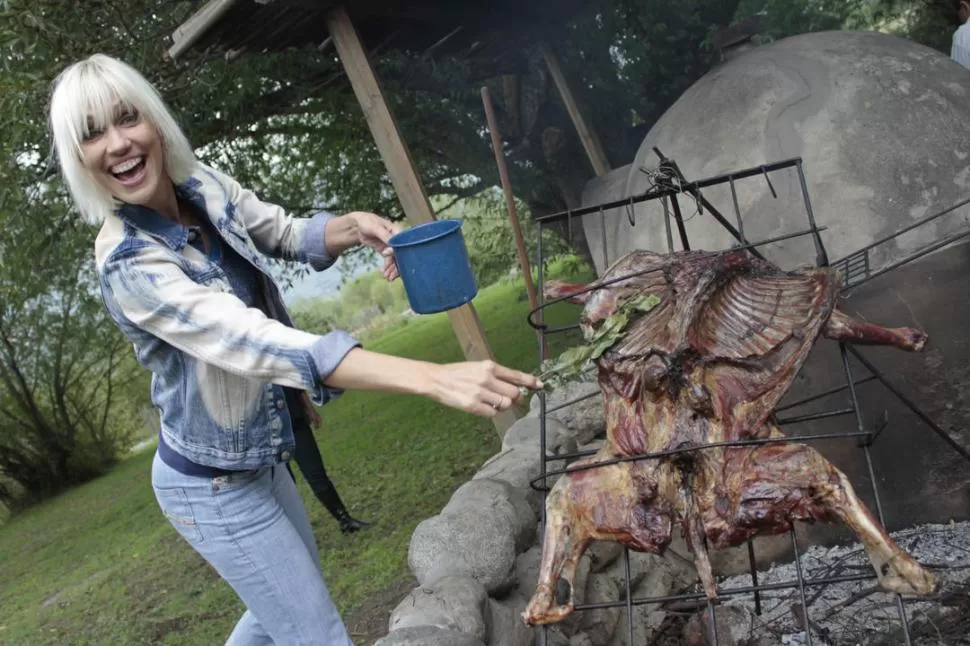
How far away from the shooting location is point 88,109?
6.63 ft

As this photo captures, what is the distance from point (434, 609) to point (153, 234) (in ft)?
4.48

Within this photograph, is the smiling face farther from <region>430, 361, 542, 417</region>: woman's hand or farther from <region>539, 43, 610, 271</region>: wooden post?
<region>539, 43, 610, 271</region>: wooden post

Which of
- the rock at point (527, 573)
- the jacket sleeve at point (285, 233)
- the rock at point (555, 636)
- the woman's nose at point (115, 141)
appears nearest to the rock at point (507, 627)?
the rock at point (555, 636)

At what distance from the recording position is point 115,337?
→ 1161 centimetres

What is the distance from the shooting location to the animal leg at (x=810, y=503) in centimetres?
193

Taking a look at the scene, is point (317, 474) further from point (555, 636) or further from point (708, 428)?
point (708, 428)

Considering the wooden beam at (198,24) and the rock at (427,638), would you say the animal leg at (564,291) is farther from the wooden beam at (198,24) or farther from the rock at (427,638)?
the wooden beam at (198,24)

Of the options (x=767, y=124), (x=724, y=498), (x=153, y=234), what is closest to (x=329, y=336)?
(x=153, y=234)

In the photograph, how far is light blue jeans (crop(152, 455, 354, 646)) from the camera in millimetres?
2219

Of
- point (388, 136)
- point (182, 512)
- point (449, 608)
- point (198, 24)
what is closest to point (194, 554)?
point (388, 136)

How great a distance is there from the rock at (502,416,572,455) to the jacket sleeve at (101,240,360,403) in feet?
7.33

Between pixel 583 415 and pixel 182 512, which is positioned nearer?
pixel 182 512

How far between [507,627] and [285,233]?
148 cm

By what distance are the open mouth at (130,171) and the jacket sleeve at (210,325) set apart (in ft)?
0.77
